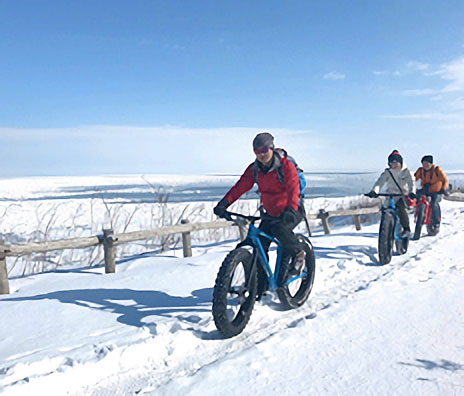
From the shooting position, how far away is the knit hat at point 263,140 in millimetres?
4430

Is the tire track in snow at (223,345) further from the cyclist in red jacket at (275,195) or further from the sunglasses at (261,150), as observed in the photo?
the sunglasses at (261,150)

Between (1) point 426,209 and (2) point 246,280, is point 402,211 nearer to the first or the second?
(1) point 426,209

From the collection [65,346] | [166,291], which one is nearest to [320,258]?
[166,291]

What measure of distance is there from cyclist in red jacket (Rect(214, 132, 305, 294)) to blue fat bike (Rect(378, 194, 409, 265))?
2895 millimetres

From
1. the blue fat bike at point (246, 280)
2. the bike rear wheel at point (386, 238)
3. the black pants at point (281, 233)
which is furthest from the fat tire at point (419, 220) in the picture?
the black pants at point (281, 233)

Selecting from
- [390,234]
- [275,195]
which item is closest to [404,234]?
[390,234]

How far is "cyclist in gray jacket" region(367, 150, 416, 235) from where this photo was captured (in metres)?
8.23

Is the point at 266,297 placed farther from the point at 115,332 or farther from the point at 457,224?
the point at 457,224

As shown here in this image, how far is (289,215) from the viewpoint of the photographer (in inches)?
170

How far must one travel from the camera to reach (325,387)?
3035 mm

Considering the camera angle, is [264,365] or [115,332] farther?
[115,332]

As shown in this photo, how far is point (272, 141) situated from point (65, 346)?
2.78 metres

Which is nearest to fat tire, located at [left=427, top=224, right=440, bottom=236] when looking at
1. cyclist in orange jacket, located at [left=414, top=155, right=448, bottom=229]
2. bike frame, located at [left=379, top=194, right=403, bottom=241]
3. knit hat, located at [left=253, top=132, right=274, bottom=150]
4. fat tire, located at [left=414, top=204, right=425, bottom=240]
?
cyclist in orange jacket, located at [left=414, top=155, right=448, bottom=229]

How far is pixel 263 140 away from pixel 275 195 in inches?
26.8
